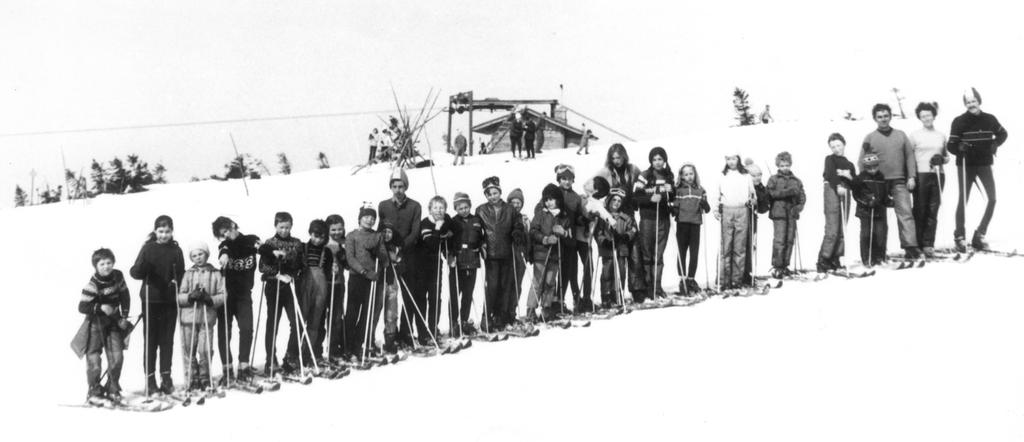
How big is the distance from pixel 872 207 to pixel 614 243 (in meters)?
2.91

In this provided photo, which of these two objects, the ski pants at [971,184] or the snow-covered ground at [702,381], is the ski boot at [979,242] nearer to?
the ski pants at [971,184]

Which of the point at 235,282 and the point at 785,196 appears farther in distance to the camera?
the point at 785,196

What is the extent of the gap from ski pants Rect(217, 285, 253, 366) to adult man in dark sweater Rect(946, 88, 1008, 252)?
25.2ft

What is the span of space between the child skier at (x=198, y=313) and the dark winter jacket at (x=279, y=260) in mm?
423

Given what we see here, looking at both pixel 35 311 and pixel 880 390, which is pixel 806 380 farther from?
pixel 35 311

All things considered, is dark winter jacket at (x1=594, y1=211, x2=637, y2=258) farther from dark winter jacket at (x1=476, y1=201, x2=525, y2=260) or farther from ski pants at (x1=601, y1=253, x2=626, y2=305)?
dark winter jacket at (x1=476, y1=201, x2=525, y2=260)

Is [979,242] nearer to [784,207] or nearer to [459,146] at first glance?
[784,207]

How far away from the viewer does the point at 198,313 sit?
24.6 feet

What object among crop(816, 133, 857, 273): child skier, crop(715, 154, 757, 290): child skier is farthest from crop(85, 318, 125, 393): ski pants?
crop(816, 133, 857, 273): child skier

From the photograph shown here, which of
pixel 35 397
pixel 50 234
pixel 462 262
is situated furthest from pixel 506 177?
pixel 35 397

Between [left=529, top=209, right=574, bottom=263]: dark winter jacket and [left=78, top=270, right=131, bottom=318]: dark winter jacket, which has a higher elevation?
[left=529, top=209, right=574, bottom=263]: dark winter jacket

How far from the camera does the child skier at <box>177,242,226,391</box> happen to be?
24.4ft

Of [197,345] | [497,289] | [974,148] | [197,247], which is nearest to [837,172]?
[974,148]

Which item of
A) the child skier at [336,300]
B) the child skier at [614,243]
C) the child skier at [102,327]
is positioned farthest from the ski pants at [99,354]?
the child skier at [614,243]
